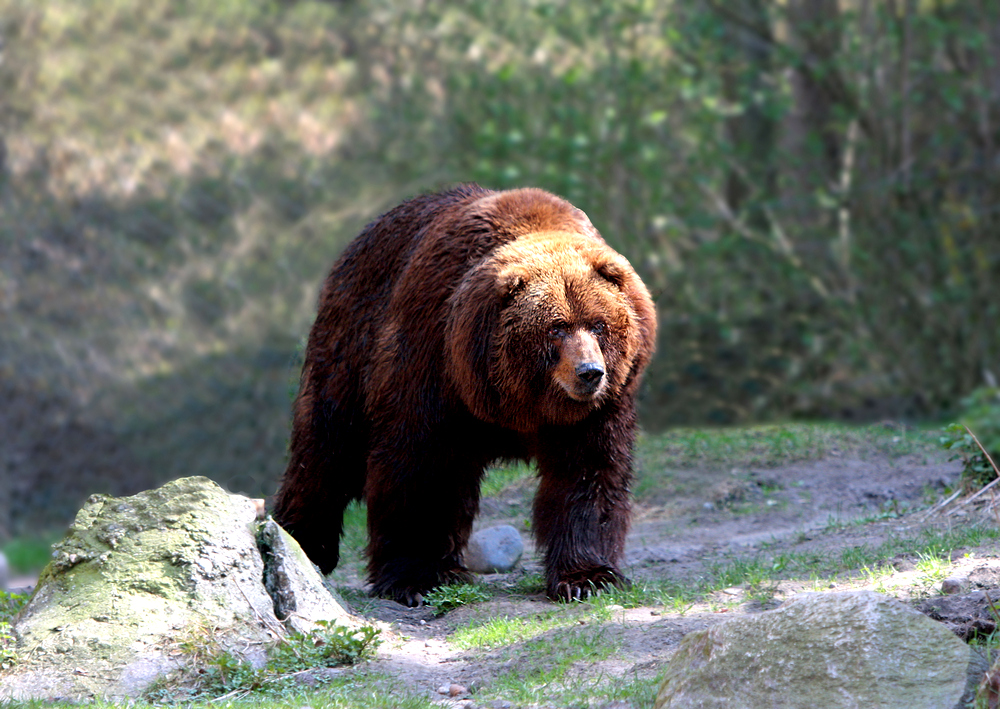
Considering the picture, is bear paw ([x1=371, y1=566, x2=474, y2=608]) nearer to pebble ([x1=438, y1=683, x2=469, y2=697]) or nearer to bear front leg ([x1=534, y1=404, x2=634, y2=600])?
bear front leg ([x1=534, y1=404, x2=634, y2=600])

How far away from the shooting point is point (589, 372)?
4.62m

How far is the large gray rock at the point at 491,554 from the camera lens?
6.02 meters

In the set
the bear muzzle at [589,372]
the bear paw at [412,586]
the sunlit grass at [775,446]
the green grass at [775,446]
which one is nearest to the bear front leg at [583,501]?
the bear muzzle at [589,372]

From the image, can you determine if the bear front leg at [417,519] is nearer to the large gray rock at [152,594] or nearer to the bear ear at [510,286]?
the large gray rock at [152,594]

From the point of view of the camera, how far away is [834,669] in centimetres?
322

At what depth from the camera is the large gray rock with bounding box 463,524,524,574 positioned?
6.02 metres

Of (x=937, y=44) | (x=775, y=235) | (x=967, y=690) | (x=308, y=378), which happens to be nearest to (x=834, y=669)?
(x=967, y=690)

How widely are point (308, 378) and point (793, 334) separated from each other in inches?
329

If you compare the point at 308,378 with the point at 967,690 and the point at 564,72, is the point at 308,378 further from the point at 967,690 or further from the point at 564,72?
the point at 564,72

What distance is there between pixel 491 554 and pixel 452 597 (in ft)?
2.94

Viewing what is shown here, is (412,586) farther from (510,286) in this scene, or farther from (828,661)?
(828,661)

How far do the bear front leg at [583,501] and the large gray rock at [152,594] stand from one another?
1010 millimetres

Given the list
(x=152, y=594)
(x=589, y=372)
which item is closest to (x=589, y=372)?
(x=589, y=372)

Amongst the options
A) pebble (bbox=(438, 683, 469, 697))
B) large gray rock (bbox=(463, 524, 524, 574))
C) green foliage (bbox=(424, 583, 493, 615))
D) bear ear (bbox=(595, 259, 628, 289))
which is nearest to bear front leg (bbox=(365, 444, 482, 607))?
green foliage (bbox=(424, 583, 493, 615))
